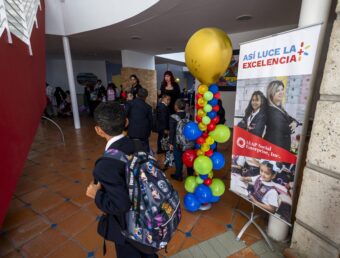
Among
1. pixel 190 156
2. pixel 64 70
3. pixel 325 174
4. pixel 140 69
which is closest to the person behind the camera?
pixel 325 174

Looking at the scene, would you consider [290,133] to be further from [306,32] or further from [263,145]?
[306,32]

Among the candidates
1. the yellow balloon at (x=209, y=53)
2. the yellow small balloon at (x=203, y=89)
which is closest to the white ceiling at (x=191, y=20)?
the yellow balloon at (x=209, y=53)

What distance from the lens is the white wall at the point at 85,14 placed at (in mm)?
3935

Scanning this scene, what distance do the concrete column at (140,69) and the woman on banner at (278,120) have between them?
6.59 metres

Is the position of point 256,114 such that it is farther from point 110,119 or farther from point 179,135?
point 110,119

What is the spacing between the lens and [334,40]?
113cm

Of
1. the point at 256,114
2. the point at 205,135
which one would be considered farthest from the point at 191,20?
the point at 256,114

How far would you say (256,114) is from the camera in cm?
157

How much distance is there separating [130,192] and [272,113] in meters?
1.19

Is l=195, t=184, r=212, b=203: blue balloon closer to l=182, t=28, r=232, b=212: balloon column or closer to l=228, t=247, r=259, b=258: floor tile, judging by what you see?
l=182, t=28, r=232, b=212: balloon column

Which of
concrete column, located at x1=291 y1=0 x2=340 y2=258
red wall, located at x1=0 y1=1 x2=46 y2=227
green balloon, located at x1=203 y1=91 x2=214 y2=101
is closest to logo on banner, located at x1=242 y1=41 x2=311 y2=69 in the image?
concrete column, located at x1=291 y1=0 x2=340 y2=258

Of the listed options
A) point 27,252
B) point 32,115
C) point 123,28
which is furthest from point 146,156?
point 123,28

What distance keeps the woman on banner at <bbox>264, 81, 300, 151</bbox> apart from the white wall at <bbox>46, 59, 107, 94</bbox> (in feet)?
37.6

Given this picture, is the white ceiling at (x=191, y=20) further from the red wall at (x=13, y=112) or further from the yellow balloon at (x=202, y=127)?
the yellow balloon at (x=202, y=127)
